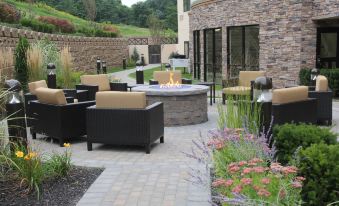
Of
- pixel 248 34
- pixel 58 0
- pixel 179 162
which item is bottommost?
pixel 179 162

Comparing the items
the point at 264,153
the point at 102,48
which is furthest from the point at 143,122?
the point at 102,48

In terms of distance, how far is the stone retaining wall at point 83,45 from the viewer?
43.7 ft

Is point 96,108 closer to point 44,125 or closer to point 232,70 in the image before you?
point 44,125

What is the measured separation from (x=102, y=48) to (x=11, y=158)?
2581 cm

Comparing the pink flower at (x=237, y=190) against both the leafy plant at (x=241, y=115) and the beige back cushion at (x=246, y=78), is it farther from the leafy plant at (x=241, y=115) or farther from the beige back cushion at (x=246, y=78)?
the beige back cushion at (x=246, y=78)

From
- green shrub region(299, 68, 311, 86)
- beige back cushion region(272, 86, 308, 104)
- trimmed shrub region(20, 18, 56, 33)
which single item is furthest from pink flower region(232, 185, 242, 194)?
trimmed shrub region(20, 18, 56, 33)

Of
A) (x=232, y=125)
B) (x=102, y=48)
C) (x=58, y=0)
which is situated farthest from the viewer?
(x=58, y=0)

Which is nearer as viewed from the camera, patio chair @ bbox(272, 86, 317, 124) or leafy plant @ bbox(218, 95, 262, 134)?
leafy plant @ bbox(218, 95, 262, 134)

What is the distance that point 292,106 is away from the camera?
7.27 m

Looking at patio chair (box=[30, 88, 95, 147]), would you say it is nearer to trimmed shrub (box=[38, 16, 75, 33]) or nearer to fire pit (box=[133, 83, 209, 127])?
fire pit (box=[133, 83, 209, 127])

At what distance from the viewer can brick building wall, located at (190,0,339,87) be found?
12.9 meters

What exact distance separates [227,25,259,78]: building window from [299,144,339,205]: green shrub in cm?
1190

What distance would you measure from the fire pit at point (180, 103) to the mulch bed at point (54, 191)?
3.58 metres

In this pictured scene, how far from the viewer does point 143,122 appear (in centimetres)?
649
